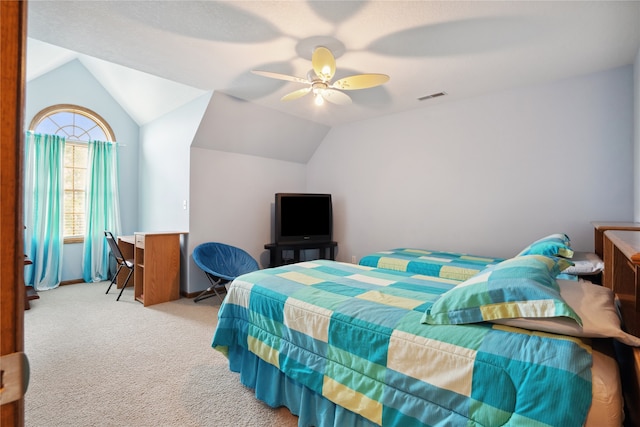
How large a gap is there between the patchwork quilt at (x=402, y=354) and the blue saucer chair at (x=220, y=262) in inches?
75.9

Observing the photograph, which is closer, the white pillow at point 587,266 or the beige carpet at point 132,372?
the beige carpet at point 132,372

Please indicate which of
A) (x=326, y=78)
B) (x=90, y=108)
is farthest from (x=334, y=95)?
(x=90, y=108)

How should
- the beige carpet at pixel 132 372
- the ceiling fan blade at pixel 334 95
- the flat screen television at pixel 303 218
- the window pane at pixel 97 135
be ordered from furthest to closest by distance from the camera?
the window pane at pixel 97 135
the flat screen television at pixel 303 218
the ceiling fan blade at pixel 334 95
the beige carpet at pixel 132 372

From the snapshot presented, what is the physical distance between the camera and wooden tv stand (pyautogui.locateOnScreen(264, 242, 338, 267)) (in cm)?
449

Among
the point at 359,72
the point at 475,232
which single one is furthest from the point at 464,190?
the point at 359,72

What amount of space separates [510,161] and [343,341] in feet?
10.2

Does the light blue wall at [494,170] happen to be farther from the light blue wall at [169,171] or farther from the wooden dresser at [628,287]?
the light blue wall at [169,171]

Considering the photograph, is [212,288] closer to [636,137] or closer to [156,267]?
[156,267]

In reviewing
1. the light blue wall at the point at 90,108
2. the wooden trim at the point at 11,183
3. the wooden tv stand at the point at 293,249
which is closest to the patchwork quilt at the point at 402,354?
the wooden trim at the point at 11,183

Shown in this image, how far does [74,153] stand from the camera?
186 inches

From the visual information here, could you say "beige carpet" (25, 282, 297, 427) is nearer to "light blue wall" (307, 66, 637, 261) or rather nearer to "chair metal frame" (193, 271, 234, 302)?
"chair metal frame" (193, 271, 234, 302)

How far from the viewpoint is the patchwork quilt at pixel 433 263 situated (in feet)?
9.05

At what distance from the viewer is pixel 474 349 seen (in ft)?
3.57

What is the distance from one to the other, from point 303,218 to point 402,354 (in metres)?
3.53
